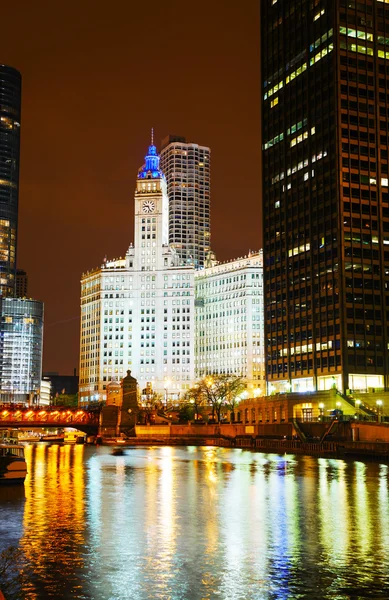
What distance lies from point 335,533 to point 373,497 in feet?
63.7

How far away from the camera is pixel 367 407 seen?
518 feet

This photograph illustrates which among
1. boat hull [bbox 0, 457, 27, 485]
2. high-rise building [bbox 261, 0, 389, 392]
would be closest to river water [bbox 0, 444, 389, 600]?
boat hull [bbox 0, 457, 27, 485]

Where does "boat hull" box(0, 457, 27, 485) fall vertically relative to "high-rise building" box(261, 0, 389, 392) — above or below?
below

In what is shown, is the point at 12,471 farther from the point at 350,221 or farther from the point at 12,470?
the point at 350,221

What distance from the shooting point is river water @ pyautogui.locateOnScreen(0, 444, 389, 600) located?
114 feet

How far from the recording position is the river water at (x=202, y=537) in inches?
1364

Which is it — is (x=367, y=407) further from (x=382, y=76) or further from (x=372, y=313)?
(x=382, y=76)

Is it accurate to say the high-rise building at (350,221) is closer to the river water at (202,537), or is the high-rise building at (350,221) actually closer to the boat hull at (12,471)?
the river water at (202,537)

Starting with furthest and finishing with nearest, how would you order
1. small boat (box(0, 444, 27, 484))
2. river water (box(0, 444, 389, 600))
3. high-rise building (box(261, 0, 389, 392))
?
high-rise building (box(261, 0, 389, 392)) < small boat (box(0, 444, 27, 484)) < river water (box(0, 444, 389, 600))

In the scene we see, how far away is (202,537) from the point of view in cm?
4728

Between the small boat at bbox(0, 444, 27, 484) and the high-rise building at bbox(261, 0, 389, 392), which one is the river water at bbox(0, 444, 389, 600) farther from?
the high-rise building at bbox(261, 0, 389, 392)

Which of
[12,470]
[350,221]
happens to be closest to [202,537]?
[12,470]

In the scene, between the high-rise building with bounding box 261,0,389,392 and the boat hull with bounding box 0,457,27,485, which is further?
the high-rise building with bounding box 261,0,389,392

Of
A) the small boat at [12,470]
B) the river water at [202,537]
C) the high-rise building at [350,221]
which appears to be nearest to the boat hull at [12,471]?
the small boat at [12,470]
